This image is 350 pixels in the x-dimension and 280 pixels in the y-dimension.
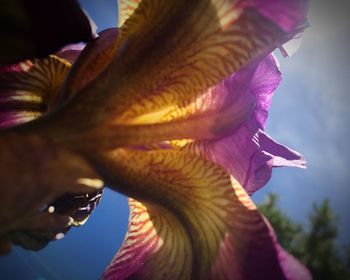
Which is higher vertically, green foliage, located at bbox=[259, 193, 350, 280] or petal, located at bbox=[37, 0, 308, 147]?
petal, located at bbox=[37, 0, 308, 147]

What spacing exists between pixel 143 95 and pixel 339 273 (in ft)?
42.3

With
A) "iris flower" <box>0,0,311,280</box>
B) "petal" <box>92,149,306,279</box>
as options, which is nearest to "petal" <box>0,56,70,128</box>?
"iris flower" <box>0,0,311,280</box>

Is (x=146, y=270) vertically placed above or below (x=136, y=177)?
below

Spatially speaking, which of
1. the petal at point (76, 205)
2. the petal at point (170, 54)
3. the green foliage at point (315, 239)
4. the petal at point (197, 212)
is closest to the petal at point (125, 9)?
the petal at point (170, 54)

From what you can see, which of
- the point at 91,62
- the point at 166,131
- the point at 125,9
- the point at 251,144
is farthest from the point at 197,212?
the point at 125,9

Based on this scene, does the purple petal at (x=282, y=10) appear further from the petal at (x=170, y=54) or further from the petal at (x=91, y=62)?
the petal at (x=91, y=62)

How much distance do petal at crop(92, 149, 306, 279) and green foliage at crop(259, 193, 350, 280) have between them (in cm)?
1147

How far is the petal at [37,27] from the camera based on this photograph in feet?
2.10

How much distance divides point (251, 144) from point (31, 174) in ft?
2.44

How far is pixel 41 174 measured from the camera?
1.78 feet

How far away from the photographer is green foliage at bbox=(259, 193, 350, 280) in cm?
1155

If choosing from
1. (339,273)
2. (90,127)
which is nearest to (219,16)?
(90,127)

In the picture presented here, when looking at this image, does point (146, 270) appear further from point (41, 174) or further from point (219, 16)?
point (219, 16)

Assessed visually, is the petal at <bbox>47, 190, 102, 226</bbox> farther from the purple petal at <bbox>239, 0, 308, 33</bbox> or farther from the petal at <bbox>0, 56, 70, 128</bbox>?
the purple petal at <bbox>239, 0, 308, 33</bbox>
